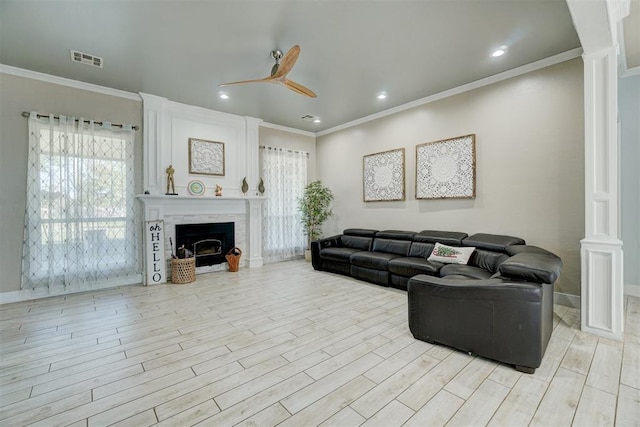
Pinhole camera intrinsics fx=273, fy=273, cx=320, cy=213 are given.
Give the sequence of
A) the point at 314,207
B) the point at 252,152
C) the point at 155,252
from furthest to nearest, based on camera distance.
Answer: the point at 314,207 → the point at 252,152 → the point at 155,252

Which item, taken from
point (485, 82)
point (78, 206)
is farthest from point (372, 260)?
point (78, 206)

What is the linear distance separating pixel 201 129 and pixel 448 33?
14.3 feet

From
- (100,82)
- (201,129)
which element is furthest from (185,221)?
(100,82)

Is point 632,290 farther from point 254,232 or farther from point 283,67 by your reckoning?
point 254,232

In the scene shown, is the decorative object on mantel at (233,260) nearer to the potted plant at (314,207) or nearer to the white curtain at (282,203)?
the white curtain at (282,203)

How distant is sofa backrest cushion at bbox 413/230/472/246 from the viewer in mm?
4098

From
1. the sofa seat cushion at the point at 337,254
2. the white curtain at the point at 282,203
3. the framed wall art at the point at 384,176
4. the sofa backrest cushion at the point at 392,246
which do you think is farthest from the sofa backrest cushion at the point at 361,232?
the white curtain at the point at 282,203

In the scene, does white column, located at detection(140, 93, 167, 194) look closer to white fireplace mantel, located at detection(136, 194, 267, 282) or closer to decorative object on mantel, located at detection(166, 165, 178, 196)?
decorative object on mantel, located at detection(166, 165, 178, 196)

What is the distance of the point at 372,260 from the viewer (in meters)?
4.40

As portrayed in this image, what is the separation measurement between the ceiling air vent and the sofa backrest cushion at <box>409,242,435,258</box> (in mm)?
5108

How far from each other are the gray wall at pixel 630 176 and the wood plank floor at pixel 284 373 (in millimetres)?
503

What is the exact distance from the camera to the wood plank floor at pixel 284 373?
1.65 metres

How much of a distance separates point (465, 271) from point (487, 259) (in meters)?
0.48

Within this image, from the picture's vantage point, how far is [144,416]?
164 centimetres
